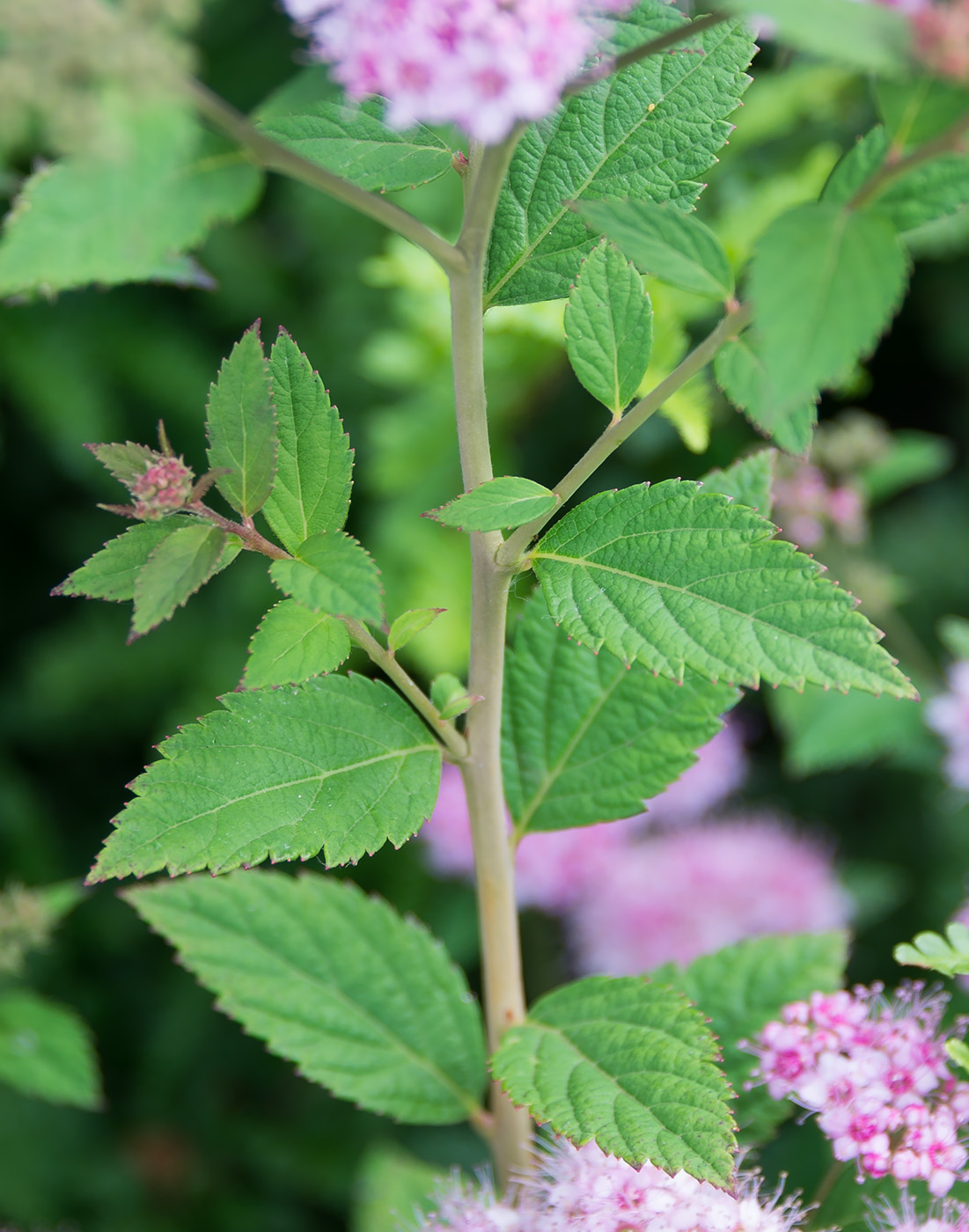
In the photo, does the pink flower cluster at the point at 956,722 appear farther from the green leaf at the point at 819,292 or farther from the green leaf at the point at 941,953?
the green leaf at the point at 819,292

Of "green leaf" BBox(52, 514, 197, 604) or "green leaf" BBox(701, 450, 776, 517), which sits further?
"green leaf" BBox(701, 450, 776, 517)

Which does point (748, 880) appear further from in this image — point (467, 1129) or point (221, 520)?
point (221, 520)

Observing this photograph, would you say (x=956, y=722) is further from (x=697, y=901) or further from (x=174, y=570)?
(x=174, y=570)

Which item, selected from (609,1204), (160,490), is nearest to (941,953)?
(609,1204)

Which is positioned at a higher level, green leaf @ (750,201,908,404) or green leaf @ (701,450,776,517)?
green leaf @ (750,201,908,404)

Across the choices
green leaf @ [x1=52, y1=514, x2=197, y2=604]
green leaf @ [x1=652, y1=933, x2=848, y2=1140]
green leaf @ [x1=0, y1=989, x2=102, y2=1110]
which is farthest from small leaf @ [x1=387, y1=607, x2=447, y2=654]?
green leaf @ [x1=0, y1=989, x2=102, y2=1110]

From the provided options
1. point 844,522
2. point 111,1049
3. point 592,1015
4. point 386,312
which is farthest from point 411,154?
point 111,1049

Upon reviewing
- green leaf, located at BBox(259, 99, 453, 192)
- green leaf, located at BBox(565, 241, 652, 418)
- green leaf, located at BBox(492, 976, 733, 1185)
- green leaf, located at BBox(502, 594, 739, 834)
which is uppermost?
green leaf, located at BBox(259, 99, 453, 192)

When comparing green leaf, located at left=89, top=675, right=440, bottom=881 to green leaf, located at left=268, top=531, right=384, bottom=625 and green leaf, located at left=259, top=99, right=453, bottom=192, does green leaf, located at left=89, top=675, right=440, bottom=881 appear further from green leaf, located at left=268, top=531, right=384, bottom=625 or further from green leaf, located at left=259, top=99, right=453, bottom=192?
green leaf, located at left=259, top=99, right=453, bottom=192
